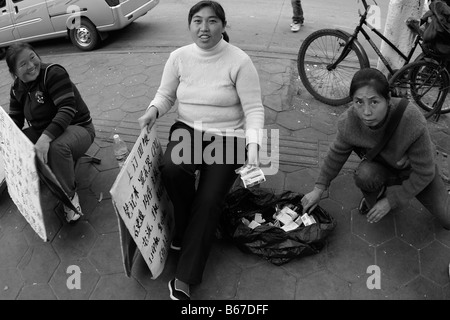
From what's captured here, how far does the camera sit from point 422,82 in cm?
354

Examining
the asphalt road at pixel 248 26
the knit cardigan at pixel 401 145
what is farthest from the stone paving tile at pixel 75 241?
the asphalt road at pixel 248 26

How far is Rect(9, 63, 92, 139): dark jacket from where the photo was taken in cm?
269

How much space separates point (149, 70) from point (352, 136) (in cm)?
330

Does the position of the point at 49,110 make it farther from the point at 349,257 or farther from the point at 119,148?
the point at 349,257

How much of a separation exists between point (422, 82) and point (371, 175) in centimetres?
164

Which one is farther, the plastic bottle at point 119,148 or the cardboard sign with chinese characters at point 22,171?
the plastic bottle at point 119,148

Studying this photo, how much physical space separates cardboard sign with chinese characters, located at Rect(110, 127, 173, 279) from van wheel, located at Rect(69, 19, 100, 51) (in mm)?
4369

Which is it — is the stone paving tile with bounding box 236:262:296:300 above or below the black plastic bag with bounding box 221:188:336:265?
below

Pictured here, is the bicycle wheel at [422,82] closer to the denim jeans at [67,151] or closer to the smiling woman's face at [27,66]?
the denim jeans at [67,151]

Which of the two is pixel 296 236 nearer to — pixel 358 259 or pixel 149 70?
pixel 358 259

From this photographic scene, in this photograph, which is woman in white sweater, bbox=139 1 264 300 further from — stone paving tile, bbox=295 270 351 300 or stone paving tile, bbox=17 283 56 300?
stone paving tile, bbox=17 283 56 300

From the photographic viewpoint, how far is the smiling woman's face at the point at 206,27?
2.30 m

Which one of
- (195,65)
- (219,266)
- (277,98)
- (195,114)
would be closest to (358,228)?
(219,266)

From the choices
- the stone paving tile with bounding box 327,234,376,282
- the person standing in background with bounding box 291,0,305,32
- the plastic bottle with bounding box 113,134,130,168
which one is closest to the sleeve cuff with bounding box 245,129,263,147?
the stone paving tile with bounding box 327,234,376,282
